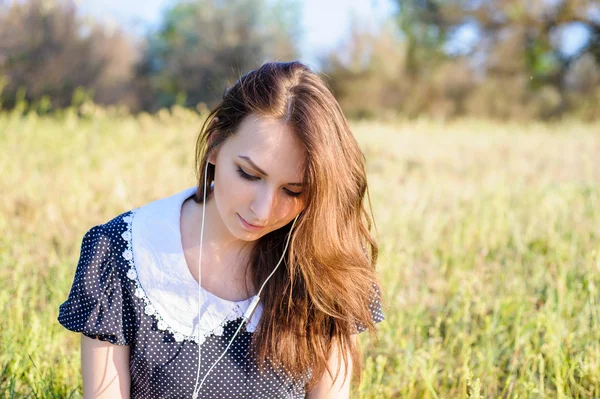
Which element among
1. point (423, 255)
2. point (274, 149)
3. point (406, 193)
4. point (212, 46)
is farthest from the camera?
point (212, 46)

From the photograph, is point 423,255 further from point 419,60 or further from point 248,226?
point 419,60

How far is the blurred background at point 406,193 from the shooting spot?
2.28 meters

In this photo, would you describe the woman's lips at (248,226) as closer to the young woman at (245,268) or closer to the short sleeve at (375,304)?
the young woman at (245,268)

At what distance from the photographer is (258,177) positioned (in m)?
1.59

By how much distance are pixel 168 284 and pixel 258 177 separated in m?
0.37

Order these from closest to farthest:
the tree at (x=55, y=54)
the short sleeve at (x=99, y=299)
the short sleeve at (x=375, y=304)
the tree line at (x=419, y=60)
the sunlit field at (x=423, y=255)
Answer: the short sleeve at (x=99, y=299) → the short sleeve at (x=375, y=304) → the sunlit field at (x=423, y=255) → the tree at (x=55, y=54) → the tree line at (x=419, y=60)

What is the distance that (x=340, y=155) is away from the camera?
1.59m

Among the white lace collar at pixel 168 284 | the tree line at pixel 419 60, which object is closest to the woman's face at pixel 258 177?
the white lace collar at pixel 168 284

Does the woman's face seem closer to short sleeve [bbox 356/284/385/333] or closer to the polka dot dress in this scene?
the polka dot dress

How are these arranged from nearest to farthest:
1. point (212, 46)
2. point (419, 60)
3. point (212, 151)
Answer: point (212, 151) → point (212, 46) → point (419, 60)

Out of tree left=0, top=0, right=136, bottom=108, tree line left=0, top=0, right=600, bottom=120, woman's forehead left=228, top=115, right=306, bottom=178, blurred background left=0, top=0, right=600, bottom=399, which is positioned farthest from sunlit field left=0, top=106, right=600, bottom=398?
tree line left=0, top=0, right=600, bottom=120

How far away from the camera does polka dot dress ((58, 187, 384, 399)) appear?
5.22ft

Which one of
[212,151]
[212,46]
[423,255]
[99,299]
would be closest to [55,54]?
[212,46]

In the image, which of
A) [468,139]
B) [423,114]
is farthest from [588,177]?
[423,114]
